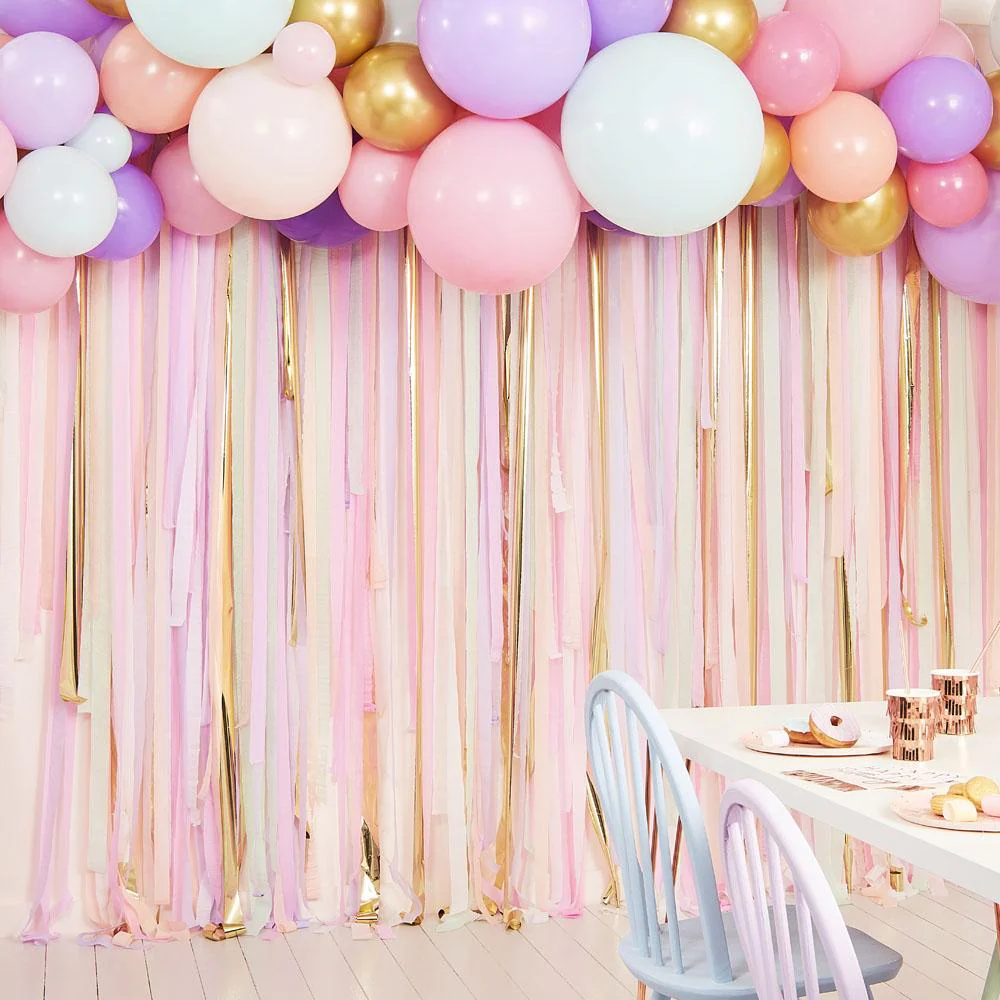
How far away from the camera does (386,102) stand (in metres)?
2.41

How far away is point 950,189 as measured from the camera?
274 centimetres

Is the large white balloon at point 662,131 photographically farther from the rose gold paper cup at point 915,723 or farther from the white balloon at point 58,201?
the rose gold paper cup at point 915,723

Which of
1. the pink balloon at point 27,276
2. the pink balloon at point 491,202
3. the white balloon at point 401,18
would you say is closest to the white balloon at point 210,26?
the white balloon at point 401,18

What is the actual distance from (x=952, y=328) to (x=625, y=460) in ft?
3.21

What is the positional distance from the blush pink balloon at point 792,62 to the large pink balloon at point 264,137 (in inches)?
34.1

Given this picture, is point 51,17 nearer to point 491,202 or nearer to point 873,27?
point 491,202

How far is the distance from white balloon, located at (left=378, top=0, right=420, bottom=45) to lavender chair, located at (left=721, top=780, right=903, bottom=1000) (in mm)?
1791

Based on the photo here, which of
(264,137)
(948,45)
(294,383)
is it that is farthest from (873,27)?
(294,383)

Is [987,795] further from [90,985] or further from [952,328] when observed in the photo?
[952,328]

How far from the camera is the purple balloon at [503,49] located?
2.23 metres

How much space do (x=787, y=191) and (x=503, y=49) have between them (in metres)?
0.92

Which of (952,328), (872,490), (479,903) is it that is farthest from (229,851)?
(952,328)

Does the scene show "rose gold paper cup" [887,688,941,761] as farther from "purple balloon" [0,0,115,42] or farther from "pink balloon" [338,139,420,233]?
"purple balloon" [0,0,115,42]

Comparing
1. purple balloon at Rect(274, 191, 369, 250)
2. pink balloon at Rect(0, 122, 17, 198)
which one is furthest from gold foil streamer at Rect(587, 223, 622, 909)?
pink balloon at Rect(0, 122, 17, 198)
